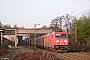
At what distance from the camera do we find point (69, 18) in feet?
247

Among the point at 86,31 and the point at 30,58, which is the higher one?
the point at 86,31

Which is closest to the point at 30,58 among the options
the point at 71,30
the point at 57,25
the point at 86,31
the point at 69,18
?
the point at 86,31

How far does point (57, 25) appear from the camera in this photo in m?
81.8

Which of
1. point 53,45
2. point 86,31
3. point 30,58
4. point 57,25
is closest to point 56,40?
point 53,45

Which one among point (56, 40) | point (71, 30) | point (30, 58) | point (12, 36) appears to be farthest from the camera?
point (12, 36)

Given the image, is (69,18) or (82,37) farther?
(69,18)

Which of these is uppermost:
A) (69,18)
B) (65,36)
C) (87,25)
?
(69,18)

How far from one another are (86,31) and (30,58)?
3504cm

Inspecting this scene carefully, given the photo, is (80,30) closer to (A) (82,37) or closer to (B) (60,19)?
(A) (82,37)

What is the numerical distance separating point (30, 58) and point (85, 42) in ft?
116

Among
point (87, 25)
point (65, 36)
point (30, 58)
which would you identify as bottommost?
point (30, 58)

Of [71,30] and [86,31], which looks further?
[71,30]

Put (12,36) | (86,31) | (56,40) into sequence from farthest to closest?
(12,36) < (86,31) < (56,40)

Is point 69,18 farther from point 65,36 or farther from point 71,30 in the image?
point 65,36
